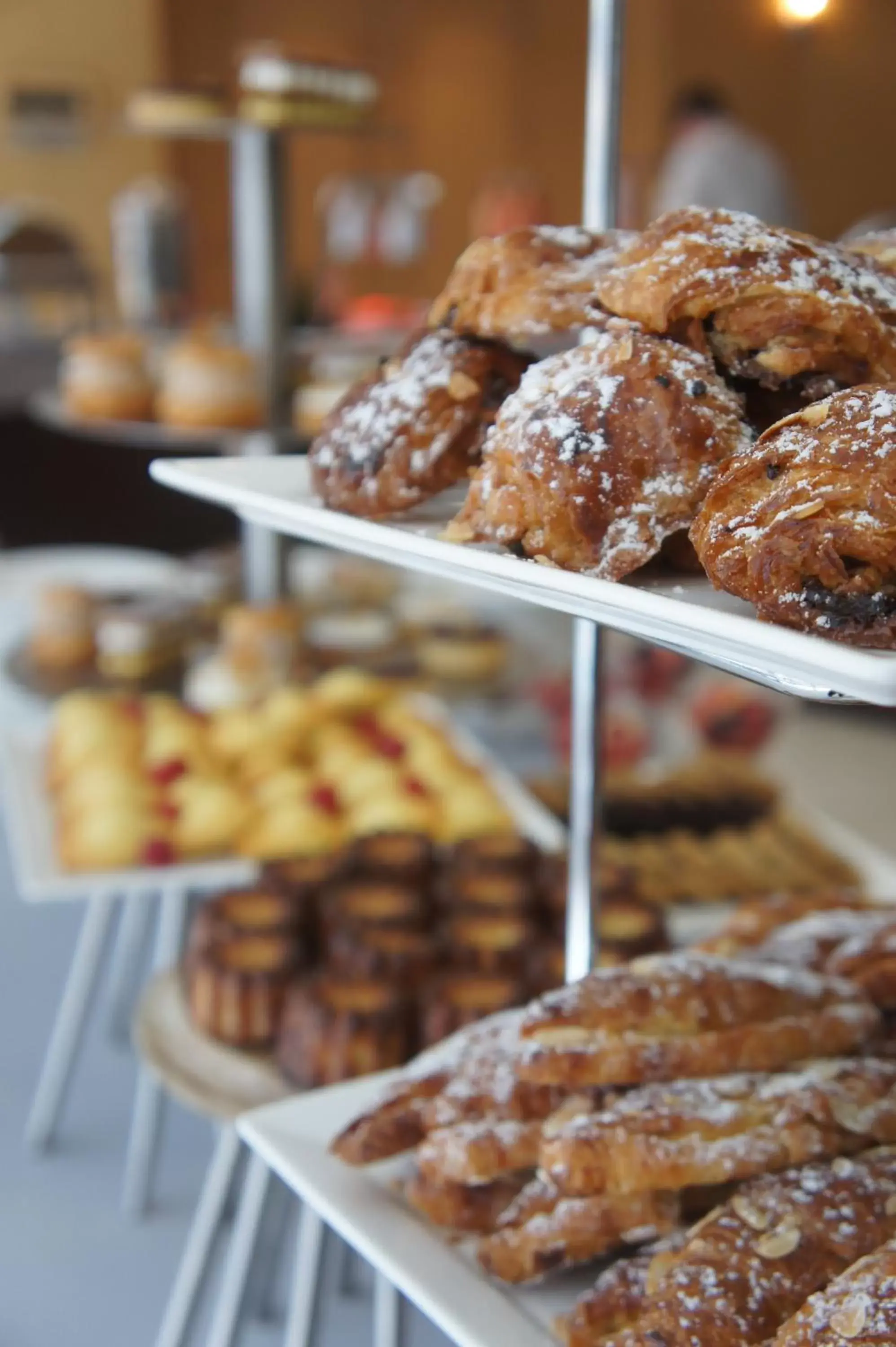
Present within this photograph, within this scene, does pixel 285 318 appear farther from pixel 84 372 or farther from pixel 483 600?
pixel 483 600

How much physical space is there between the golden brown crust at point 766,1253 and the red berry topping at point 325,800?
1.26 meters

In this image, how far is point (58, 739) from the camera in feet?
7.06

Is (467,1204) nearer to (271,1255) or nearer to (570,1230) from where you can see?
(570,1230)

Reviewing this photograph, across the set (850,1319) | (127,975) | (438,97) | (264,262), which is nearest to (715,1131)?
(850,1319)

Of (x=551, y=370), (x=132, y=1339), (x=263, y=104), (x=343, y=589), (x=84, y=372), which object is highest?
(x=263, y=104)

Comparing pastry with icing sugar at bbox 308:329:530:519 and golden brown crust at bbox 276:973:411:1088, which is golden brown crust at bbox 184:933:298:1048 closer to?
golden brown crust at bbox 276:973:411:1088

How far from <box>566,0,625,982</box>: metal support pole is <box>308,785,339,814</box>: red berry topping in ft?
3.07

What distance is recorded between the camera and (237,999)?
1.37 metres

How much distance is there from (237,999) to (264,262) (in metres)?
1.49

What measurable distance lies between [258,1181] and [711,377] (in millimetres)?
771

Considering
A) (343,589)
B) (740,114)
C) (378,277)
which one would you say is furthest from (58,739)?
(378,277)

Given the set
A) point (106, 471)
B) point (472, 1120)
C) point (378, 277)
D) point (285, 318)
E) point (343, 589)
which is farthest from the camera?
point (378, 277)

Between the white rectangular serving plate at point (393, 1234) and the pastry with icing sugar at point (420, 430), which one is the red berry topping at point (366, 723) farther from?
the pastry with icing sugar at point (420, 430)

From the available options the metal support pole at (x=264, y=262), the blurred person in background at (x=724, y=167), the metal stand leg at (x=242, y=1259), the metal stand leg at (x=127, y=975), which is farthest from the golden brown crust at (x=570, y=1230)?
the blurred person in background at (x=724, y=167)
